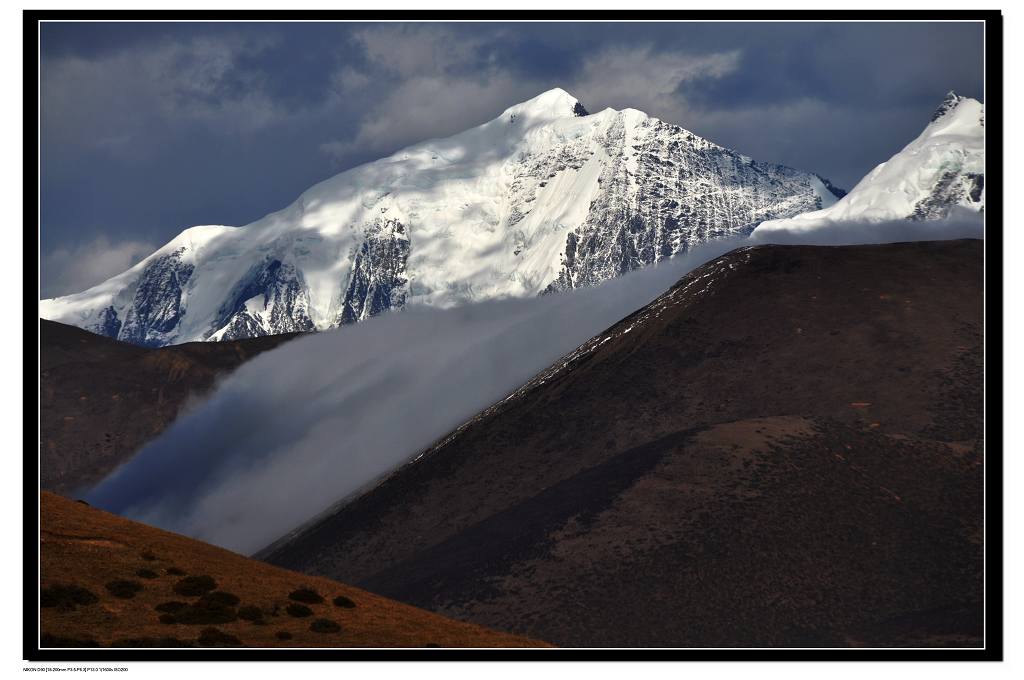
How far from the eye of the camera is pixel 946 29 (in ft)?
236

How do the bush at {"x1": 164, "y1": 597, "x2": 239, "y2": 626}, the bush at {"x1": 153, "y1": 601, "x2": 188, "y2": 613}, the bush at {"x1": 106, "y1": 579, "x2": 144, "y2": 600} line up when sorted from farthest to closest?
the bush at {"x1": 106, "y1": 579, "x2": 144, "y2": 600}
the bush at {"x1": 153, "y1": 601, "x2": 188, "y2": 613}
the bush at {"x1": 164, "y1": 597, "x2": 239, "y2": 626}

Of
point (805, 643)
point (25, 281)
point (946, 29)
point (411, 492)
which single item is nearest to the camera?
point (25, 281)

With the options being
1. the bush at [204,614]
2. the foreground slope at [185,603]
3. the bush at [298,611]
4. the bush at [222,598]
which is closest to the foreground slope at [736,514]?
the foreground slope at [185,603]

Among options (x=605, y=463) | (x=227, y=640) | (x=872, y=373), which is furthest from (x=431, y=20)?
(x=872, y=373)

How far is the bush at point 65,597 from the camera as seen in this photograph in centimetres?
6581

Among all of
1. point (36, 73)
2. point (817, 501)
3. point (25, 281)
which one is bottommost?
point (817, 501)

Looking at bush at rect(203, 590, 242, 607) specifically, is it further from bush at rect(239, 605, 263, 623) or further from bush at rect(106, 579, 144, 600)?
bush at rect(106, 579, 144, 600)

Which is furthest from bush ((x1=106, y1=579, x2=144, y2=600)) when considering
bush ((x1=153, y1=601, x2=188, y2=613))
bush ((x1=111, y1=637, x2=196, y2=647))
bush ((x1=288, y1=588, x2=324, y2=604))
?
bush ((x1=288, y1=588, x2=324, y2=604))

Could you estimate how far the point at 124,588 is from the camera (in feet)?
229

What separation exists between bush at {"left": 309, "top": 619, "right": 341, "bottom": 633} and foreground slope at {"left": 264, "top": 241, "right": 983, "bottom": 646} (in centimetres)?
3457

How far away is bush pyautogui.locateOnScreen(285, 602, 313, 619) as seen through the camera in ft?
231

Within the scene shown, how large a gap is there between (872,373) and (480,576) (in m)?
69.2

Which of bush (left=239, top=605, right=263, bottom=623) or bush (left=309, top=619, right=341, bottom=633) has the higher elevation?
bush (left=239, top=605, right=263, bottom=623)

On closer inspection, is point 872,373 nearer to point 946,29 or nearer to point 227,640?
point 946,29
